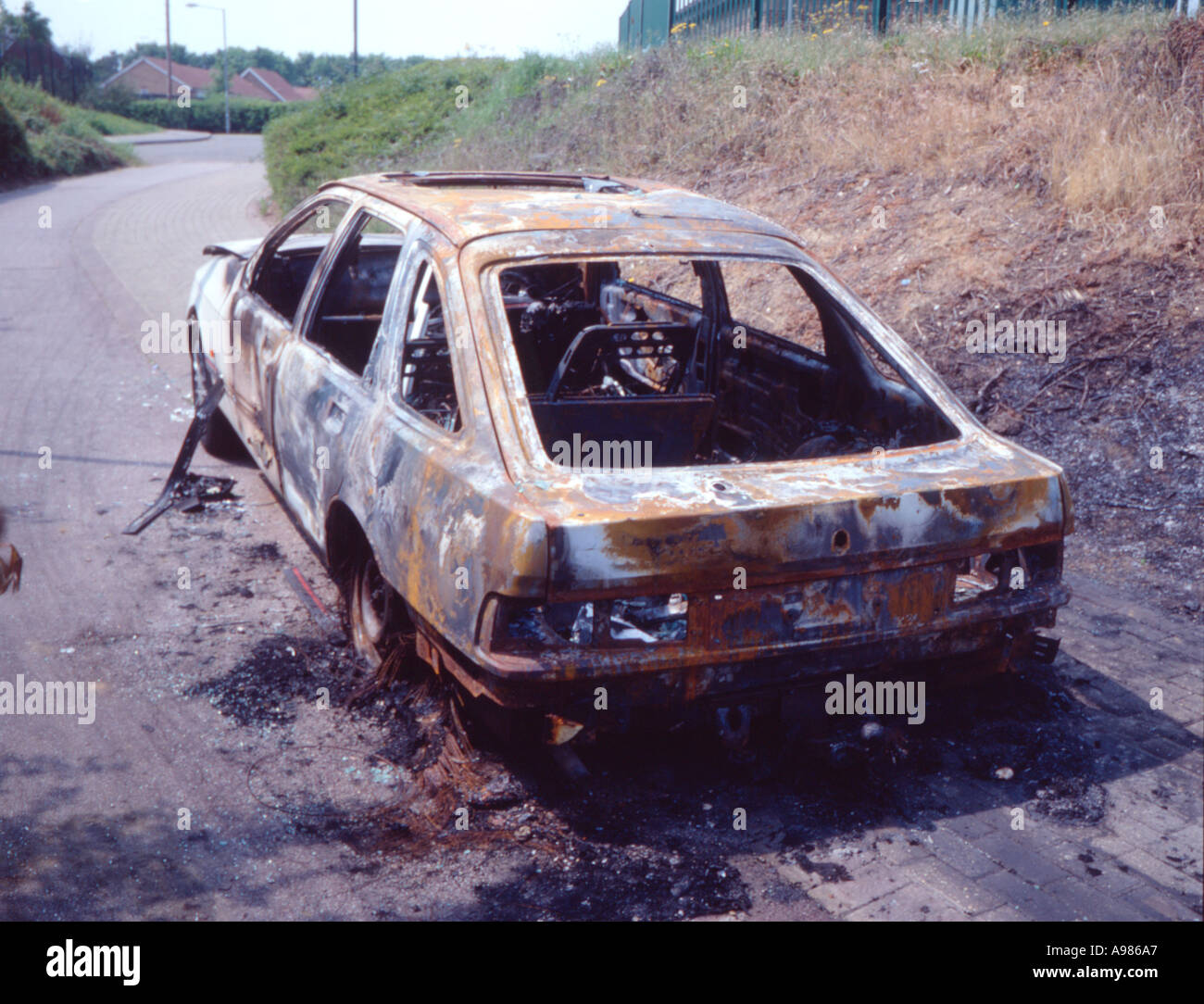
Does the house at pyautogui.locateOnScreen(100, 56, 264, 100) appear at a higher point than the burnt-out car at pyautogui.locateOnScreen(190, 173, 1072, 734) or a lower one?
higher

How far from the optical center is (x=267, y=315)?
16.8 feet

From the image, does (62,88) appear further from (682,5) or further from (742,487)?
(742,487)

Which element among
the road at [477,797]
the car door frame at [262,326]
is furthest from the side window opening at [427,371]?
the road at [477,797]

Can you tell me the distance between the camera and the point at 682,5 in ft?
56.3

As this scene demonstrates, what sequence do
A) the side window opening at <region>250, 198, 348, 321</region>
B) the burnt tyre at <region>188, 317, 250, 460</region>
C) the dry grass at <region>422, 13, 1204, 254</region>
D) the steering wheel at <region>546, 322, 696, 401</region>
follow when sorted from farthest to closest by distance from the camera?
the dry grass at <region>422, 13, 1204, 254</region>
the burnt tyre at <region>188, 317, 250, 460</region>
the side window opening at <region>250, 198, 348, 321</region>
the steering wheel at <region>546, 322, 696, 401</region>

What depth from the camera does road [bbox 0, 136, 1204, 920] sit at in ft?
9.74

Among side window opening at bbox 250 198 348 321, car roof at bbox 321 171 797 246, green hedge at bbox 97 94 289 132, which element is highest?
green hedge at bbox 97 94 289 132

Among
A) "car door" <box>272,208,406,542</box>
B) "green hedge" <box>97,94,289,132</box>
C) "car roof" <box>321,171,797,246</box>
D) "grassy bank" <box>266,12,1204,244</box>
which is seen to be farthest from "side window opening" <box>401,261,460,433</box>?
"green hedge" <box>97,94,289,132</box>

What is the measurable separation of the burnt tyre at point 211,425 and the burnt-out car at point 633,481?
1.88 metres

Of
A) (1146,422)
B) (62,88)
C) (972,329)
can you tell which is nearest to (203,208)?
(972,329)

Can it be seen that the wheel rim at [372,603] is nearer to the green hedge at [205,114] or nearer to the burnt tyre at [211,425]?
the burnt tyre at [211,425]

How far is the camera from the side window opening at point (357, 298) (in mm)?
4578

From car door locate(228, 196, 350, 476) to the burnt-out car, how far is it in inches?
2.3

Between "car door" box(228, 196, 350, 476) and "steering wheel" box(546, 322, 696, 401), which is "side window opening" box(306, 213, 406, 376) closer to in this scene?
"car door" box(228, 196, 350, 476)
